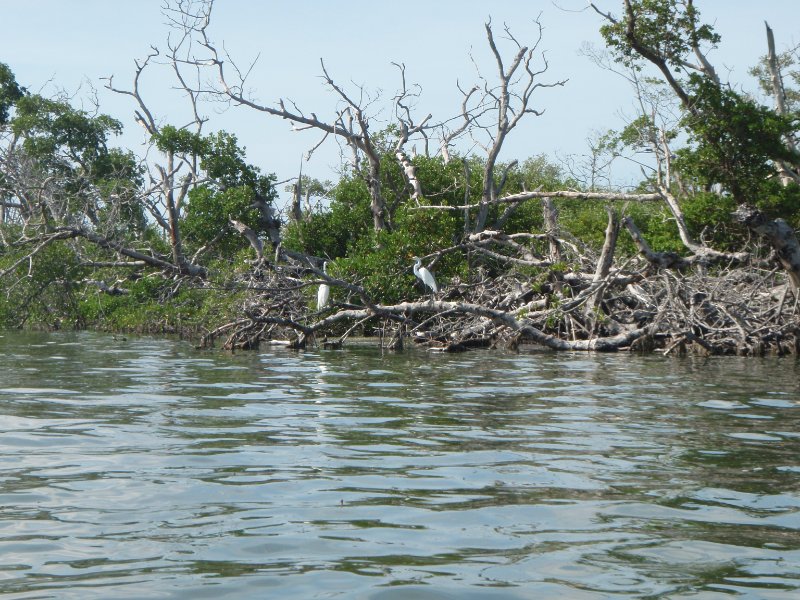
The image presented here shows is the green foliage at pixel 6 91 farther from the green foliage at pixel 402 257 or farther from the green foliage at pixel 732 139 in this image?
the green foliage at pixel 732 139

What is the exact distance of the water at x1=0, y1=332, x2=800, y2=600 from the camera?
385cm

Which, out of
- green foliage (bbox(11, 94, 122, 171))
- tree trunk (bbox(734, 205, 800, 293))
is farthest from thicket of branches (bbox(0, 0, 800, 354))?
green foliage (bbox(11, 94, 122, 171))

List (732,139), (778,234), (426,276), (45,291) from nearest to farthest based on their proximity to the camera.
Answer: (778,234) → (732,139) → (426,276) → (45,291)

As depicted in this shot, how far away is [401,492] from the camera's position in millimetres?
5375

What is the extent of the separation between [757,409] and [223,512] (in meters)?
5.48

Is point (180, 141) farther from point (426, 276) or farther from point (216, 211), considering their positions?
point (426, 276)

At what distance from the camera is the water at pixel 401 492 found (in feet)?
12.6

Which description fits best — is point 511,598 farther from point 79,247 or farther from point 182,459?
point 79,247

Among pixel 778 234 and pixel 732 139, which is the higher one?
pixel 732 139

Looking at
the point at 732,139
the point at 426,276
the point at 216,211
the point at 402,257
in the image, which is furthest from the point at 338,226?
the point at 732,139

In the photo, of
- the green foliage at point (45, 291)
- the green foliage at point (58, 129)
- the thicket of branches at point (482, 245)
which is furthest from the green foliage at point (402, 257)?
the green foliage at point (58, 129)

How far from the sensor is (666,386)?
1088 cm

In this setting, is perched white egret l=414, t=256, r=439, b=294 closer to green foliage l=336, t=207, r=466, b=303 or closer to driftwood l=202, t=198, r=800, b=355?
driftwood l=202, t=198, r=800, b=355

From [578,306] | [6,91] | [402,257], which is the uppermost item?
[6,91]
